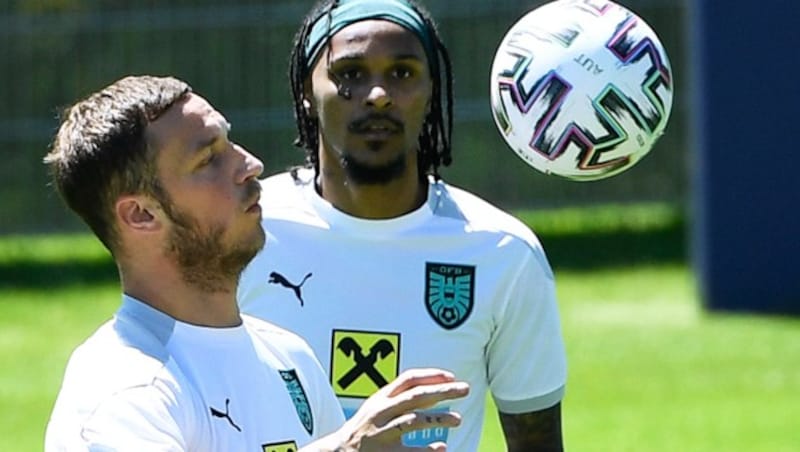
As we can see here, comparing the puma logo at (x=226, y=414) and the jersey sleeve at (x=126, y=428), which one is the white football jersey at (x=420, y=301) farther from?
the jersey sleeve at (x=126, y=428)

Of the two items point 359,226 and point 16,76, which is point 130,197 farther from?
point 16,76

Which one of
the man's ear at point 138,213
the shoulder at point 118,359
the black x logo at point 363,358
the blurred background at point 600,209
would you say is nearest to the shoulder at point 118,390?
the shoulder at point 118,359

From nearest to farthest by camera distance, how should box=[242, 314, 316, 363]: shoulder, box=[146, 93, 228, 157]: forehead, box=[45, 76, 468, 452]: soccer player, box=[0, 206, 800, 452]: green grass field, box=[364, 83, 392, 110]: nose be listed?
box=[45, 76, 468, 452]: soccer player, box=[146, 93, 228, 157]: forehead, box=[242, 314, 316, 363]: shoulder, box=[364, 83, 392, 110]: nose, box=[0, 206, 800, 452]: green grass field

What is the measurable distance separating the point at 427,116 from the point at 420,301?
2.32 feet

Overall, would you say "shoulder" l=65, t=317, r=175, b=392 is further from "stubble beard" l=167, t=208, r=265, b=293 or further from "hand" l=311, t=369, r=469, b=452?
"hand" l=311, t=369, r=469, b=452

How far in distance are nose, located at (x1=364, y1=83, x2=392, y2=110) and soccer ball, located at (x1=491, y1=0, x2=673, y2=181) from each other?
31 centimetres

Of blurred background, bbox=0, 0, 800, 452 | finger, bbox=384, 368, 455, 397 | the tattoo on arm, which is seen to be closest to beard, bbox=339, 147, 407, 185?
the tattoo on arm

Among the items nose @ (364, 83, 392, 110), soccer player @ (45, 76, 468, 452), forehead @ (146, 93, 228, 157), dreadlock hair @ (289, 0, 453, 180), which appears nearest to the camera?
soccer player @ (45, 76, 468, 452)

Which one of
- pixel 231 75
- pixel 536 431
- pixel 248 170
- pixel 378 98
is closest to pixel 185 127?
pixel 248 170

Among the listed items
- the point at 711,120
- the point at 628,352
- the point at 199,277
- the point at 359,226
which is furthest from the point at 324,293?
the point at 711,120

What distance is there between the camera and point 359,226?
574cm

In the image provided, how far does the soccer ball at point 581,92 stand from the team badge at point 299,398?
1.34 metres

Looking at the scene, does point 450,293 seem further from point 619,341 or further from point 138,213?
point 619,341

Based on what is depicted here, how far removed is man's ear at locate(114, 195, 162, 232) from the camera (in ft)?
13.8
